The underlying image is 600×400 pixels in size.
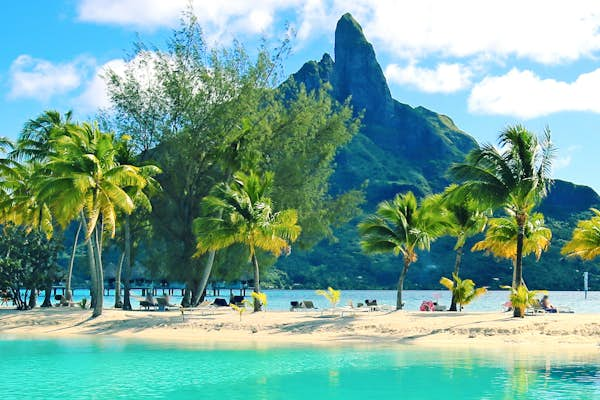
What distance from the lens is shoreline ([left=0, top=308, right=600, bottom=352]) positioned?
2808cm

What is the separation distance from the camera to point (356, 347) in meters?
27.3

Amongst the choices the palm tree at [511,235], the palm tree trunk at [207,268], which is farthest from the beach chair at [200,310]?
the palm tree at [511,235]

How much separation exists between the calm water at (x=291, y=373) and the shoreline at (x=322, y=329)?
251 cm

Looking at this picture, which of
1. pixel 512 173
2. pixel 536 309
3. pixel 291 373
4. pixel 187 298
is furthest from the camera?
pixel 187 298

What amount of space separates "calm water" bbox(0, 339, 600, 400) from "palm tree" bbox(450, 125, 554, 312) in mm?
6883

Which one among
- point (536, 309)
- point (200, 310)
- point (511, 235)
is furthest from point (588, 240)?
point (200, 310)

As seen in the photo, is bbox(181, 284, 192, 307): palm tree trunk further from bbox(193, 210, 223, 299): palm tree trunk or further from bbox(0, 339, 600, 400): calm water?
bbox(0, 339, 600, 400): calm water

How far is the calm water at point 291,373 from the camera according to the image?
17609mm

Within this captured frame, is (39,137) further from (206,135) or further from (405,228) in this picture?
(405,228)

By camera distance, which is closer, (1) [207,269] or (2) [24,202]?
(1) [207,269]

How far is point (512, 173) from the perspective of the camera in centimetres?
2917

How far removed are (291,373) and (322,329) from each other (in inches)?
423

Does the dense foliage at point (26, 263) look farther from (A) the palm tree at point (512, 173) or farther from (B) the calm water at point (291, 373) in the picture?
(A) the palm tree at point (512, 173)

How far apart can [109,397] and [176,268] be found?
24.6m
